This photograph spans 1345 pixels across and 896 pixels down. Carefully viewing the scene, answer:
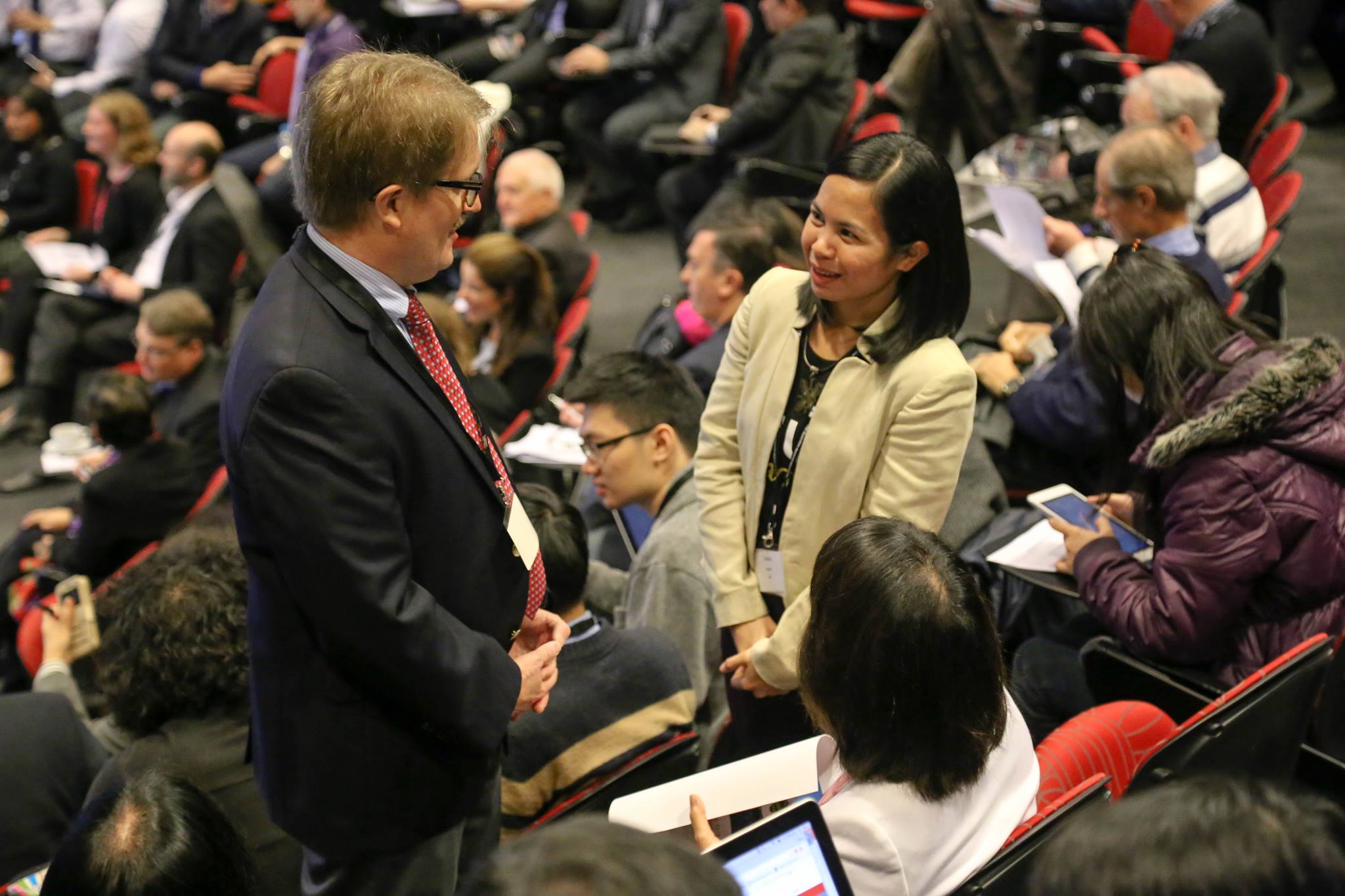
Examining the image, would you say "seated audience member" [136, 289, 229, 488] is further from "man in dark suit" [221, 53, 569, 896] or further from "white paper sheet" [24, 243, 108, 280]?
"man in dark suit" [221, 53, 569, 896]

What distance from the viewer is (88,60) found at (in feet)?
23.9

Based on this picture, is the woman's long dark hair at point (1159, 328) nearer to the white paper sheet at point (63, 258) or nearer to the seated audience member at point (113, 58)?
the white paper sheet at point (63, 258)

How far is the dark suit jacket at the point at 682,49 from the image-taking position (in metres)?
5.56

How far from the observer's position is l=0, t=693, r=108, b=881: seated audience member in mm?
2059

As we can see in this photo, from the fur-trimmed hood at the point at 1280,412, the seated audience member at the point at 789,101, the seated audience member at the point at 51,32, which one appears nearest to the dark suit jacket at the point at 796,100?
the seated audience member at the point at 789,101

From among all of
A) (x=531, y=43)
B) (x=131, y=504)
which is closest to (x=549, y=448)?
(x=131, y=504)

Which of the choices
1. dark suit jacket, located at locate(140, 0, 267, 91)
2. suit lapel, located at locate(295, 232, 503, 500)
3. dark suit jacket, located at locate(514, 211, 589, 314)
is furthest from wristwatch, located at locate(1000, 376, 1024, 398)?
dark suit jacket, located at locate(140, 0, 267, 91)

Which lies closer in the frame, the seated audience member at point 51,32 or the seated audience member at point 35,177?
the seated audience member at point 35,177

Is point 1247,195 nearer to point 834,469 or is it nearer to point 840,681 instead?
point 834,469

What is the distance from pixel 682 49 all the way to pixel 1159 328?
150 inches

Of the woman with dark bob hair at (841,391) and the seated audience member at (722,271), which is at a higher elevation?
the woman with dark bob hair at (841,391)

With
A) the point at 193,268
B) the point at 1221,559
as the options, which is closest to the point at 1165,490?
the point at 1221,559

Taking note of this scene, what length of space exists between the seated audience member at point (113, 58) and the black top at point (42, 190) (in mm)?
961

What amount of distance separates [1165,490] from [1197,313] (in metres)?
0.32
